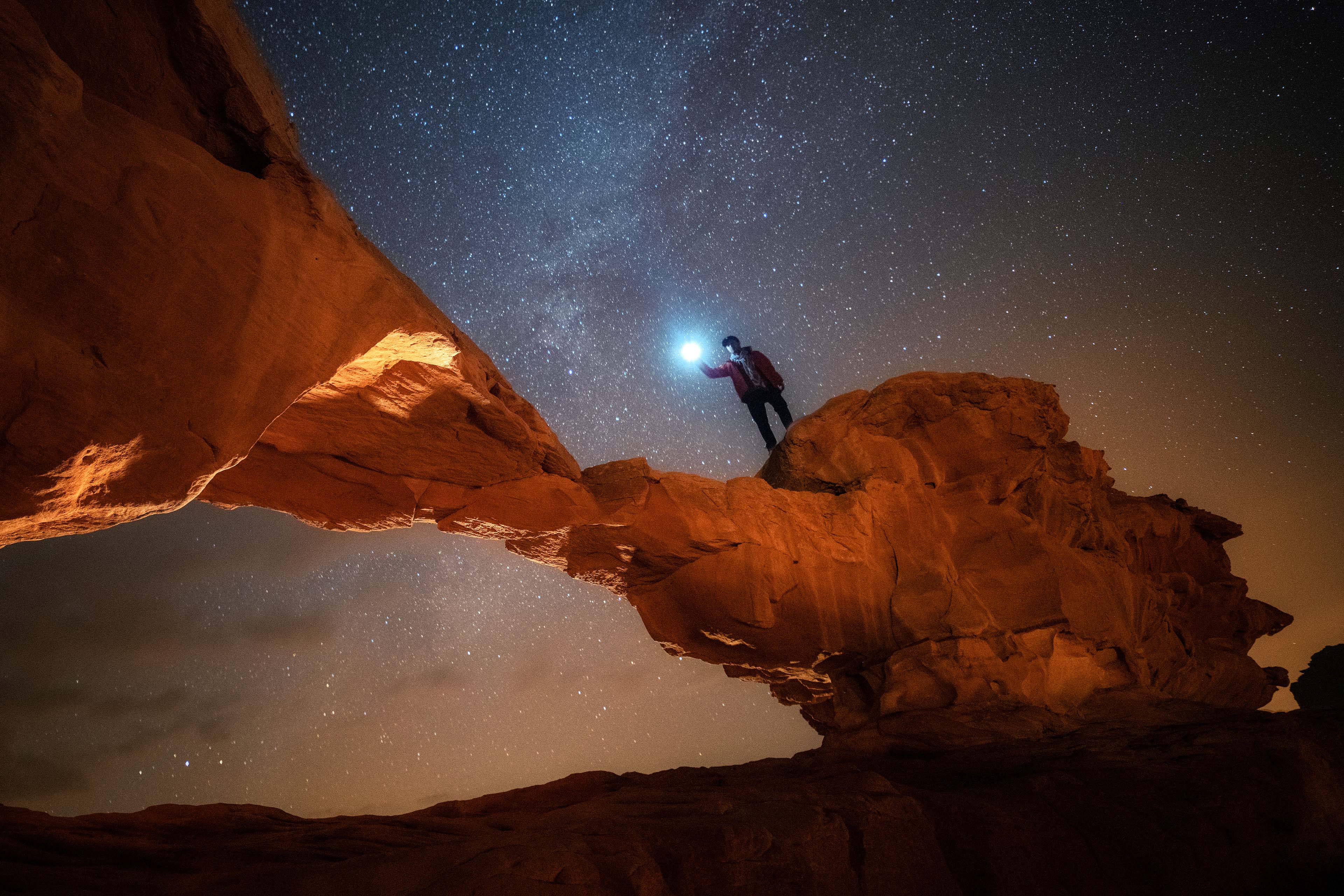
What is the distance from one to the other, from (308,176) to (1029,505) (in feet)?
31.3

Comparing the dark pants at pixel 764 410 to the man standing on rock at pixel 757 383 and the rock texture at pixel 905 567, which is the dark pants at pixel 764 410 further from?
the rock texture at pixel 905 567

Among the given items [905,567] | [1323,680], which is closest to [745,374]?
[905,567]

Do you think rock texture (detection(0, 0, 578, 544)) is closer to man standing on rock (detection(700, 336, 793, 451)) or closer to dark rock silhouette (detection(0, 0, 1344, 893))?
dark rock silhouette (detection(0, 0, 1344, 893))

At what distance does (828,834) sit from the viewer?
4.45 metres

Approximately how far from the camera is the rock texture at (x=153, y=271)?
10.8ft

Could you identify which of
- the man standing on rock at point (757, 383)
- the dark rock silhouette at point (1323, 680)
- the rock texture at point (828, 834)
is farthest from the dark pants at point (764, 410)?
the dark rock silhouette at point (1323, 680)

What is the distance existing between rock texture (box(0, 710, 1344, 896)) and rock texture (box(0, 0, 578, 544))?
217 centimetres

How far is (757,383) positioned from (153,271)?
9974mm

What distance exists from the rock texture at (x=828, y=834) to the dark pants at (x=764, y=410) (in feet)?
23.4

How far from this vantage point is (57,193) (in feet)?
10.9

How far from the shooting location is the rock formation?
11.6 ft

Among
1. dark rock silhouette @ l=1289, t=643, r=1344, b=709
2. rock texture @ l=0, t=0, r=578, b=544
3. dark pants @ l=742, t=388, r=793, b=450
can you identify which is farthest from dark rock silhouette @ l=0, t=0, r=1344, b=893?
dark rock silhouette @ l=1289, t=643, r=1344, b=709

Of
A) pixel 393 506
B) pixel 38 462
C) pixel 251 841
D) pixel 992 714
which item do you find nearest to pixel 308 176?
pixel 38 462

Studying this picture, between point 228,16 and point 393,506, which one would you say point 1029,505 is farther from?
point 228,16
